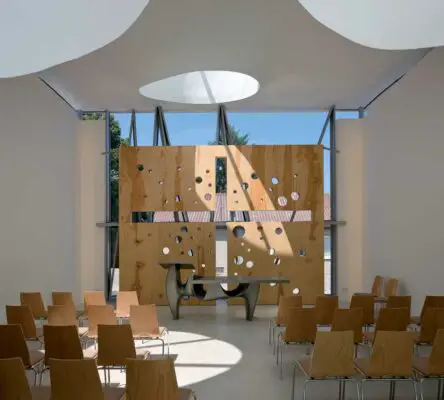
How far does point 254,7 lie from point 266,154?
5.58 m

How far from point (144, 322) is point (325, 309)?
258 cm

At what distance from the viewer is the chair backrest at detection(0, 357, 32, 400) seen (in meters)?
4.16

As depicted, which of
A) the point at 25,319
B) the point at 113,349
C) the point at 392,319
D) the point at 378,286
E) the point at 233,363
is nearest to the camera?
the point at 113,349

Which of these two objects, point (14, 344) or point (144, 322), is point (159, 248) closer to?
point (144, 322)

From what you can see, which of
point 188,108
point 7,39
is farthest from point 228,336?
point 188,108

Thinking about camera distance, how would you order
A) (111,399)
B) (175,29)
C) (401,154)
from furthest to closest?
1. (401,154)
2. (175,29)
3. (111,399)

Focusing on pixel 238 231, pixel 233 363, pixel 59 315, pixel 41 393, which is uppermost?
pixel 238 231

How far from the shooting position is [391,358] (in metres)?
5.01

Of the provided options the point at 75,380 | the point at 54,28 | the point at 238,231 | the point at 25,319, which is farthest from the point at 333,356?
the point at 238,231

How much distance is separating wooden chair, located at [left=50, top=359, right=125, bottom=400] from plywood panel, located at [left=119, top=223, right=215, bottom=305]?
8.75 m

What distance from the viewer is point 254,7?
7.96m

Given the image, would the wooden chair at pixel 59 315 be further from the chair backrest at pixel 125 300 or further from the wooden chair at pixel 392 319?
the wooden chair at pixel 392 319

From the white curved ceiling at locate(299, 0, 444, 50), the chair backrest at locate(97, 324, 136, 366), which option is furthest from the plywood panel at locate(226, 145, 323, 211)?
the chair backrest at locate(97, 324, 136, 366)

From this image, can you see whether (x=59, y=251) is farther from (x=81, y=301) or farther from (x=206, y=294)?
(x=206, y=294)
